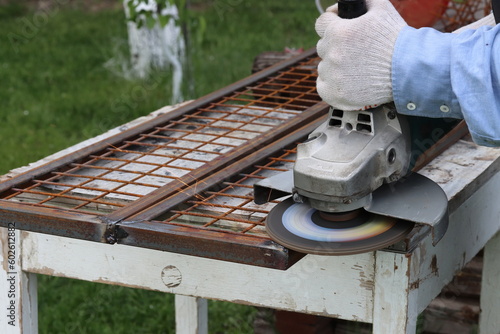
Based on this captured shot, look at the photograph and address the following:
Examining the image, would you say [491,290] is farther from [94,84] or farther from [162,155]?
[94,84]

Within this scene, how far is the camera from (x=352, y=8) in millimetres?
1462

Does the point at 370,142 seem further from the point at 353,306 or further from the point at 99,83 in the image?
the point at 99,83

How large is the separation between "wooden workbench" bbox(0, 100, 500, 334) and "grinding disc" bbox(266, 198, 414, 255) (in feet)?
0.22

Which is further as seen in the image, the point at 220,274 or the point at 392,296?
the point at 220,274

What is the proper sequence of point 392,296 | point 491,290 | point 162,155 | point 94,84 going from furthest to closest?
point 94,84
point 491,290
point 162,155
point 392,296

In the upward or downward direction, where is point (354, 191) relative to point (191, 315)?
upward

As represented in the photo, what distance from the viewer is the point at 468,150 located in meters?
2.01

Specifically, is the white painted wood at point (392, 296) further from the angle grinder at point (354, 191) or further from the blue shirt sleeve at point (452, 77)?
the blue shirt sleeve at point (452, 77)

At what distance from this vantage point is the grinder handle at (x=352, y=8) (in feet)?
4.79

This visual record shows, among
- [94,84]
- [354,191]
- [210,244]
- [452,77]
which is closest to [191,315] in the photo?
[210,244]

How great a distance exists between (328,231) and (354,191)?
0.29 feet

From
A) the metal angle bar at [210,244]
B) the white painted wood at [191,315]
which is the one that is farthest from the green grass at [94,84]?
the metal angle bar at [210,244]

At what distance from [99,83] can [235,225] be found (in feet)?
13.1

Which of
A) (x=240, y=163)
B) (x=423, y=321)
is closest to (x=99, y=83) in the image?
(x=423, y=321)
